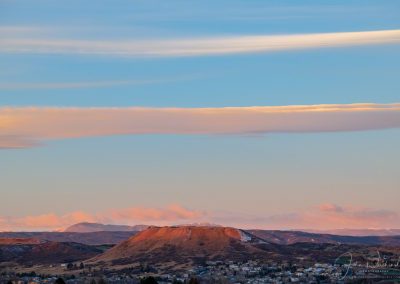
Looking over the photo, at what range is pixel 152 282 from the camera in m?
196

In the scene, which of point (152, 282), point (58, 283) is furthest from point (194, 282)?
point (58, 283)

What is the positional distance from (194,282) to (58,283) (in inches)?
1064

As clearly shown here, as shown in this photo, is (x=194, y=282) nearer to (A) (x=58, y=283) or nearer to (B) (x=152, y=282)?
(B) (x=152, y=282)

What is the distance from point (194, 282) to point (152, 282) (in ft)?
28.7

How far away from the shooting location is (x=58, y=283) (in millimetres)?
198750

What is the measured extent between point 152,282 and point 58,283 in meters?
19.0

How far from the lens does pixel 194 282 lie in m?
199
